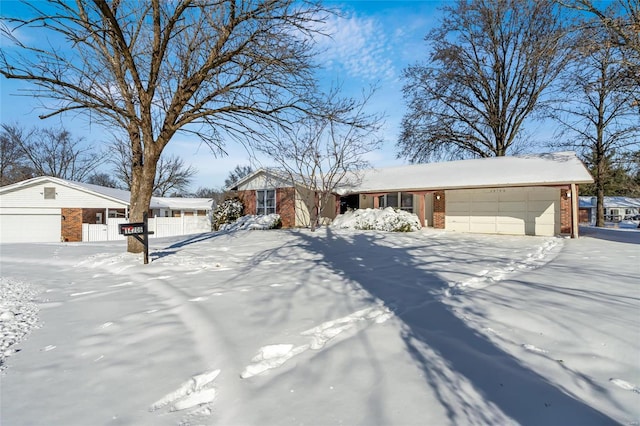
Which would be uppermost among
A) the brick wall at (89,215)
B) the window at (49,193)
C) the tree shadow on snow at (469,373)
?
the window at (49,193)

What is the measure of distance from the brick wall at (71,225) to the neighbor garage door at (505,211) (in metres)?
22.4

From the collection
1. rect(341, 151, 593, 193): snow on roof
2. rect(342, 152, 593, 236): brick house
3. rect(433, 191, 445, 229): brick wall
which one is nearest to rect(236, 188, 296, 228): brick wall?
rect(341, 151, 593, 193): snow on roof

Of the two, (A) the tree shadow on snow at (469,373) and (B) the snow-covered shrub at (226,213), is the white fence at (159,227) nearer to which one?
(B) the snow-covered shrub at (226,213)

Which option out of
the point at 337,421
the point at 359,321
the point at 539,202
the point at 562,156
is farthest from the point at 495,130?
the point at 337,421

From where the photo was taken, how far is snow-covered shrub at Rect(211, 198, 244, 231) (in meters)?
Answer: 19.4

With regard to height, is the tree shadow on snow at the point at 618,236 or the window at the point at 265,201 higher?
the window at the point at 265,201

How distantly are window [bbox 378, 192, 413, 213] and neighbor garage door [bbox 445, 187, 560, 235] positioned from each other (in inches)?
88.3

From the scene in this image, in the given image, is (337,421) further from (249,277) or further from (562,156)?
(562,156)

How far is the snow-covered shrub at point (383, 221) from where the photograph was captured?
15.0 metres

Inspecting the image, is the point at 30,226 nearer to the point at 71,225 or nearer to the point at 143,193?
the point at 71,225

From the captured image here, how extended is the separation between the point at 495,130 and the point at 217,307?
2334 cm

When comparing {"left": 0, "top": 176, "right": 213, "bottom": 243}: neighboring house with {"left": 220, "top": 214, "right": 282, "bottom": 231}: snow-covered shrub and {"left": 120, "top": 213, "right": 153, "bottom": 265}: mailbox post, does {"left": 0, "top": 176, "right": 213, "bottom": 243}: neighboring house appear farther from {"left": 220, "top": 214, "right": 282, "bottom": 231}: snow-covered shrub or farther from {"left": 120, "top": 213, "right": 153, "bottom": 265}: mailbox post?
{"left": 120, "top": 213, "right": 153, "bottom": 265}: mailbox post

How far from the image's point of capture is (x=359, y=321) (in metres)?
3.58

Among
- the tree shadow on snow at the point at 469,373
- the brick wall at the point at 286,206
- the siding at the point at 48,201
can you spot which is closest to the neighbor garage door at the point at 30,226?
the siding at the point at 48,201
